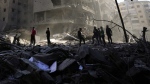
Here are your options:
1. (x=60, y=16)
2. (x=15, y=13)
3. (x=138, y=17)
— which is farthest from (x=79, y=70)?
(x=138, y=17)

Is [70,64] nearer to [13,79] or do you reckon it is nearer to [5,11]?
[13,79]

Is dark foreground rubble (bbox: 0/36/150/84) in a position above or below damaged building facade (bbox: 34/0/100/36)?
below

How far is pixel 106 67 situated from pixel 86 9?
4043 centimetres

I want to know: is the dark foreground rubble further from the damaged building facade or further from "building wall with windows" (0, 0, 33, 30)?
"building wall with windows" (0, 0, 33, 30)

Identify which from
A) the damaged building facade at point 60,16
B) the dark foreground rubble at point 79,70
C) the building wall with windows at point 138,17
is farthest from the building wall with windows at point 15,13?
the building wall with windows at point 138,17

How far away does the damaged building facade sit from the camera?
38562 millimetres

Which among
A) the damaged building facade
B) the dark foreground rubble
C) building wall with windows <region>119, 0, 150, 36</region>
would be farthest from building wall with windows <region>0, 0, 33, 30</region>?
building wall with windows <region>119, 0, 150, 36</region>

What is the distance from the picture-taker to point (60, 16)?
41.0 meters

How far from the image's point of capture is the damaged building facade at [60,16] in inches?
1518

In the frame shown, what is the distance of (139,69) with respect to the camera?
13.1 feet

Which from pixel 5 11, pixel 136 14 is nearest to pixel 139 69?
pixel 5 11

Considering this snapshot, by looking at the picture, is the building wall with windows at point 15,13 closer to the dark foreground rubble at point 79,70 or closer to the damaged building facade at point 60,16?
the damaged building facade at point 60,16

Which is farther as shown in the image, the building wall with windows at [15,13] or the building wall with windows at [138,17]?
the building wall with windows at [138,17]

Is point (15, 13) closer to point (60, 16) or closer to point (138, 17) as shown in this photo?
point (60, 16)
